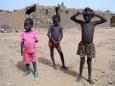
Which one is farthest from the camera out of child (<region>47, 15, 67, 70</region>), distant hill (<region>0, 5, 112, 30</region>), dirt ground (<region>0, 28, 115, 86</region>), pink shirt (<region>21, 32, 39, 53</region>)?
distant hill (<region>0, 5, 112, 30</region>)

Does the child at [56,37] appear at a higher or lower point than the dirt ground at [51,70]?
higher

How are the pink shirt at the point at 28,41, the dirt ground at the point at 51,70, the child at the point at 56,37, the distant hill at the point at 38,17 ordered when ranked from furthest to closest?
1. the distant hill at the point at 38,17
2. the child at the point at 56,37
3. the pink shirt at the point at 28,41
4. the dirt ground at the point at 51,70

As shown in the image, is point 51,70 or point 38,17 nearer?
point 51,70

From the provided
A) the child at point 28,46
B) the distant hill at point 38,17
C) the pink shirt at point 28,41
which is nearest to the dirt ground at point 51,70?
the child at point 28,46

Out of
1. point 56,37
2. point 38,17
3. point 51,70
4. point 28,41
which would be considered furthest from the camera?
point 38,17

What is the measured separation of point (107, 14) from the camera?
965 inches

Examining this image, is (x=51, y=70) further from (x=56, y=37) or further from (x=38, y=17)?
(x=38, y=17)

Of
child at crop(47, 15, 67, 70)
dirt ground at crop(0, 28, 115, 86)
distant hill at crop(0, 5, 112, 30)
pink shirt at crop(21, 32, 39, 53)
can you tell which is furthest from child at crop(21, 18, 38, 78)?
distant hill at crop(0, 5, 112, 30)

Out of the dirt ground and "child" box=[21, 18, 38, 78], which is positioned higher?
"child" box=[21, 18, 38, 78]

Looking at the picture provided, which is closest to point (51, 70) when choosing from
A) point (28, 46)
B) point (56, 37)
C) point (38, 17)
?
point (56, 37)

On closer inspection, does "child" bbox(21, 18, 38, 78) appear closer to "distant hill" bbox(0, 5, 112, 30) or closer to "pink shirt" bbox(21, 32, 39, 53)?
"pink shirt" bbox(21, 32, 39, 53)

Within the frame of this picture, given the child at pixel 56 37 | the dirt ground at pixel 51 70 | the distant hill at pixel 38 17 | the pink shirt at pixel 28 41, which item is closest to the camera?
the dirt ground at pixel 51 70

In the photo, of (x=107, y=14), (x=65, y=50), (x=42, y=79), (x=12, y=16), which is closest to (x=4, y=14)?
(x=12, y=16)

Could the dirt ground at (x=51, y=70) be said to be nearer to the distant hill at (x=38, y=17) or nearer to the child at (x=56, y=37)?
the child at (x=56, y=37)
